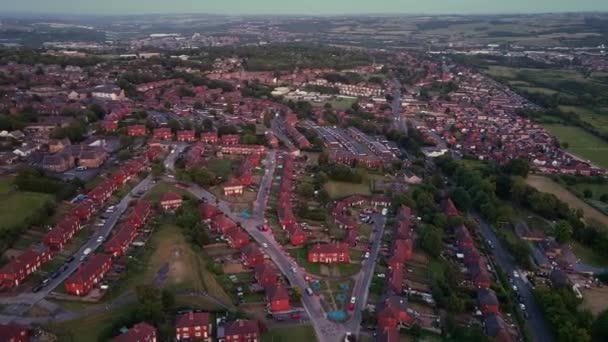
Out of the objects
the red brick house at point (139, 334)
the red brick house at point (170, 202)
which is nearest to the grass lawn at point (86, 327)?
the red brick house at point (139, 334)

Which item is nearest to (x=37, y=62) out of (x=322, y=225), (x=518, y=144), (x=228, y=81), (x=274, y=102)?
(x=228, y=81)

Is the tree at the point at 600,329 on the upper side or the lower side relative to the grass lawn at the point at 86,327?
lower

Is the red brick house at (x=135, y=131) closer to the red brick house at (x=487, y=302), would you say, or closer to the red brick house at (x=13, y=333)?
the red brick house at (x=13, y=333)

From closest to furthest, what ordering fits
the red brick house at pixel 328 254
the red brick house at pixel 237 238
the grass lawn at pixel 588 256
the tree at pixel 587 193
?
the red brick house at pixel 328 254 < the red brick house at pixel 237 238 < the grass lawn at pixel 588 256 < the tree at pixel 587 193

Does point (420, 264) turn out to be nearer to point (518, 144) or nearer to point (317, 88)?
point (518, 144)

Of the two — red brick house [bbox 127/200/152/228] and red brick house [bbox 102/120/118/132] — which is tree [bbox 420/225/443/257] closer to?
red brick house [bbox 127/200/152/228]

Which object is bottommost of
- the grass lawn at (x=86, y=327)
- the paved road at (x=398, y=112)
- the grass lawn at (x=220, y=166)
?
the grass lawn at (x=86, y=327)

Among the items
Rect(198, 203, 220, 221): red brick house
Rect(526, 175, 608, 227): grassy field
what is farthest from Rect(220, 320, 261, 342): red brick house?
Rect(526, 175, 608, 227): grassy field

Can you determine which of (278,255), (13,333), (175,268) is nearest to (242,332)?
(175,268)
